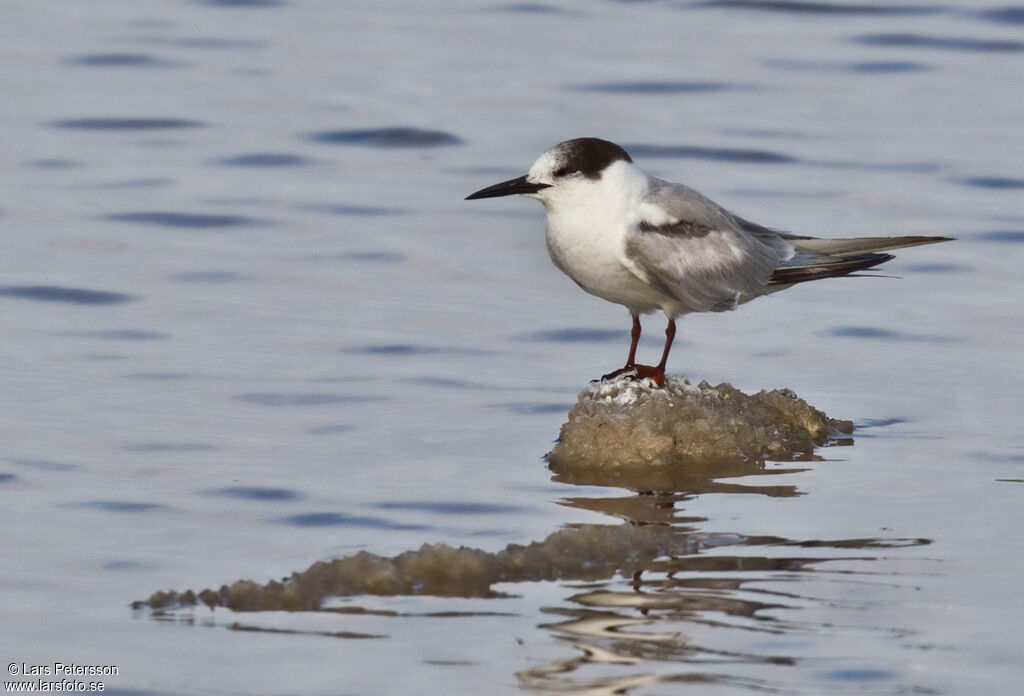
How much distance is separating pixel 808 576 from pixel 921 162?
20.6 feet

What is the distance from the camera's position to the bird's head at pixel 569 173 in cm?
581

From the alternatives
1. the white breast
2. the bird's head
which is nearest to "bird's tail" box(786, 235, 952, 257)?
the white breast

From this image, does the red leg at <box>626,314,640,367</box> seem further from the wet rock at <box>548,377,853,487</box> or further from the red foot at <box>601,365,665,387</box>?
the wet rock at <box>548,377,853,487</box>

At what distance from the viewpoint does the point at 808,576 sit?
4391 mm

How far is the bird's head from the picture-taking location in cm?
581

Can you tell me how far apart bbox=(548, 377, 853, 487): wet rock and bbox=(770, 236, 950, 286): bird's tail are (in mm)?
657

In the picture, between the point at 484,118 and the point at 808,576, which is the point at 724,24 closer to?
the point at 484,118

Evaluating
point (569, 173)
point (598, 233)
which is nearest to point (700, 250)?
point (598, 233)

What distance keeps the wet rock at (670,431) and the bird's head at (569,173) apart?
66 centimetres

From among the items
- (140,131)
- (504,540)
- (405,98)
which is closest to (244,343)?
(504,540)

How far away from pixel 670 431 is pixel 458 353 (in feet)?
5.30

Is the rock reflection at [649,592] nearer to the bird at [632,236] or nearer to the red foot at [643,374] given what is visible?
the red foot at [643,374]

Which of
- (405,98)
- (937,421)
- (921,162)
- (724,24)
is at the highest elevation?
(724,24)

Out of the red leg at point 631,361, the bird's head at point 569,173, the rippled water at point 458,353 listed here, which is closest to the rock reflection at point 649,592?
the rippled water at point 458,353
